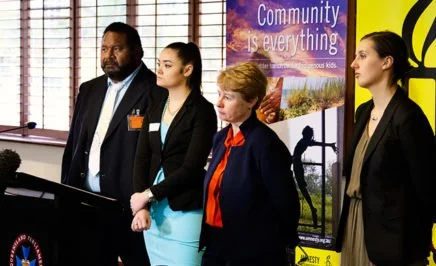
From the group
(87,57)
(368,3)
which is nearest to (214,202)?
(368,3)

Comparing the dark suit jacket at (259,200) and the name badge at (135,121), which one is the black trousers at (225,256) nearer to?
the dark suit jacket at (259,200)

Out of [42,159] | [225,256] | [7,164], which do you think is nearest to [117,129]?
[7,164]

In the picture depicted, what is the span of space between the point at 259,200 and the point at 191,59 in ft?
2.52

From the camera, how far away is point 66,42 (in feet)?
15.5

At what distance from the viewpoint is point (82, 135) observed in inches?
117

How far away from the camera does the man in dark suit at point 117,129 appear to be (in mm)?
2812

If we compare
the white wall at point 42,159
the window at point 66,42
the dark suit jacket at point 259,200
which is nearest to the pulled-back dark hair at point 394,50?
the dark suit jacket at point 259,200

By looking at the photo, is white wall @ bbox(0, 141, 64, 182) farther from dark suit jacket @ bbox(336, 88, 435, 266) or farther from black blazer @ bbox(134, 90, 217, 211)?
dark suit jacket @ bbox(336, 88, 435, 266)

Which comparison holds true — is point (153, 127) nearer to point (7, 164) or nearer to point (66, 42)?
point (7, 164)

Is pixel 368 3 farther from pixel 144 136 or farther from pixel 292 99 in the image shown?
pixel 144 136

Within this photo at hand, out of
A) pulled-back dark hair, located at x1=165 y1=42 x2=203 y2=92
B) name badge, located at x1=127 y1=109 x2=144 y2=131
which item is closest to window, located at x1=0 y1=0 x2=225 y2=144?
name badge, located at x1=127 y1=109 x2=144 y2=131

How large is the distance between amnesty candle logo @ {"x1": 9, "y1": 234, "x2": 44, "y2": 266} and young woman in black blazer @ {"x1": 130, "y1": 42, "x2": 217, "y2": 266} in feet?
1.51

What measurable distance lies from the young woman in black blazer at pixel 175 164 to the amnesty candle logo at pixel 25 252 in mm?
459

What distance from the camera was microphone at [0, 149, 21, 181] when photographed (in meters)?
2.16
